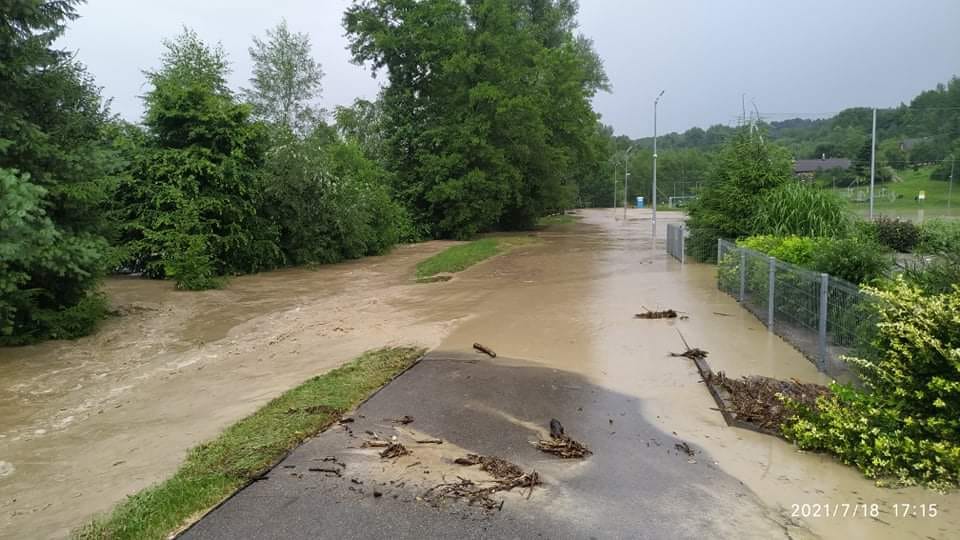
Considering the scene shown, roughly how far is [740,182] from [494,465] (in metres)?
15.6

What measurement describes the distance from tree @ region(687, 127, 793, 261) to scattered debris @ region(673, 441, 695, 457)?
1351cm

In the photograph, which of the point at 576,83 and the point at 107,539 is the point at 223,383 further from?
the point at 576,83

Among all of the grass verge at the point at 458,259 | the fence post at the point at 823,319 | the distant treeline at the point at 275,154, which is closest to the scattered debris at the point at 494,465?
the fence post at the point at 823,319

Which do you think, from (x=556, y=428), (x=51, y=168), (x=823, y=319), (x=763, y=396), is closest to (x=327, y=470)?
(x=556, y=428)

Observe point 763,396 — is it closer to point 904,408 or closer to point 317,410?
point 904,408

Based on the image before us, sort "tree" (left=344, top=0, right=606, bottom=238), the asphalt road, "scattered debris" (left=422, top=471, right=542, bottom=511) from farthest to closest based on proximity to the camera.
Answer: "tree" (left=344, top=0, right=606, bottom=238)
"scattered debris" (left=422, top=471, right=542, bottom=511)
the asphalt road

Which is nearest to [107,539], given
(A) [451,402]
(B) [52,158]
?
(A) [451,402]

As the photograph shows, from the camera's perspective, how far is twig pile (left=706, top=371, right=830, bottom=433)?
5605mm

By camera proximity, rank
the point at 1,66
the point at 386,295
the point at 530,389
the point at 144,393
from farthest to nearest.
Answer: the point at 386,295 → the point at 1,66 → the point at 144,393 → the point at 530,389

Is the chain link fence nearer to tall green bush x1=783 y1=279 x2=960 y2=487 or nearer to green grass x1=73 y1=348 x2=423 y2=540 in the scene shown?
tall green bush x1=783 y1=279 x2=960 y2=487

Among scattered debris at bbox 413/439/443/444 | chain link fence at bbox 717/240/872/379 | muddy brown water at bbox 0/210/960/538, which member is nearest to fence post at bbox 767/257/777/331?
chain link fence at bbox 717/240/872/379

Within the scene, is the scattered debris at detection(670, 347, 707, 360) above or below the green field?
below

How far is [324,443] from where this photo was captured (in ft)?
17.0

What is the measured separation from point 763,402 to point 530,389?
2.25 metres
